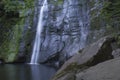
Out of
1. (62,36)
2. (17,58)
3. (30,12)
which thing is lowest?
(17,58)

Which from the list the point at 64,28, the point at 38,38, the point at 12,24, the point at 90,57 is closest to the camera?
the point at 90,57

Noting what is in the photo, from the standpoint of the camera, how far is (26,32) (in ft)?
72.6

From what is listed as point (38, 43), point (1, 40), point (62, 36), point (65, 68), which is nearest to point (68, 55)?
point (62, 36)

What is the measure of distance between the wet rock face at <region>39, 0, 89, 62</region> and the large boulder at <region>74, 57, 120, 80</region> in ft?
43.8

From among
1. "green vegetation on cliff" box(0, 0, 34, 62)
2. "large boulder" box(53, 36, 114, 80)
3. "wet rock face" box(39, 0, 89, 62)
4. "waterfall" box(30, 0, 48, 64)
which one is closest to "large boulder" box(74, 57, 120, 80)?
"large boulder" box(53, 36, 114, 80)

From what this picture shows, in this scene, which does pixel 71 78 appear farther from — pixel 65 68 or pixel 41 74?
pixel 41 74

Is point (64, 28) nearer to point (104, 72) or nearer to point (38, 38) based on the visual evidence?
point (38, 38)

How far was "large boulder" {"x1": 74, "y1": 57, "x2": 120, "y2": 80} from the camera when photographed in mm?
4588

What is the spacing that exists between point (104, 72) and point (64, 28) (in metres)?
15.1

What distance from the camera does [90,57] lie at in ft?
21.8

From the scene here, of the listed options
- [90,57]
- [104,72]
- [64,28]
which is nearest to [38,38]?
[64,28]

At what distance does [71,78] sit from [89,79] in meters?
0.72

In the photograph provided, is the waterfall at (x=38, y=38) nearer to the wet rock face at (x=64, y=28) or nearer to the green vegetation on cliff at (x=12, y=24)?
the wet rock face at (x=64, y=28)

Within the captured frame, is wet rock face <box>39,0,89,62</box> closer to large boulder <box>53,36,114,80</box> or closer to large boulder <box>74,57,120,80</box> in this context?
large boulder <box>53,36,114,80</box>
